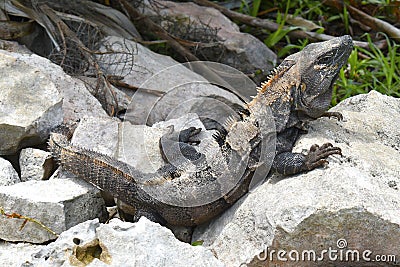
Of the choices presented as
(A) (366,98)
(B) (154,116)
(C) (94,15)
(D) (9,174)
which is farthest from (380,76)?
(D) (9,174)

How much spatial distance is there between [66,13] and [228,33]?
2.17 m

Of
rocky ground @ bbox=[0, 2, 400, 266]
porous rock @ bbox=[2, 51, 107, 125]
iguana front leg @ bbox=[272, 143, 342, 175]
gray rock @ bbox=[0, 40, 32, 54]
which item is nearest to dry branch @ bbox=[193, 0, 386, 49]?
rocky ground @ bbox=[0, 2, 400, 266]

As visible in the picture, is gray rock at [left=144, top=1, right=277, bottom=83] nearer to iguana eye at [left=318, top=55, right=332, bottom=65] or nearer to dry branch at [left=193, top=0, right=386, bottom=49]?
dry branch at [left=193, top=0, right=386, bottom=49]

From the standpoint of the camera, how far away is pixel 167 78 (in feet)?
23.9

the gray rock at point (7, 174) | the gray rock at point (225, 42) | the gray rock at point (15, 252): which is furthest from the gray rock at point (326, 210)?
the gray rock at point (225, 42)

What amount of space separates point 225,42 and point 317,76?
3.37 m

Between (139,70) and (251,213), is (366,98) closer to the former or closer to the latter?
(251,213)

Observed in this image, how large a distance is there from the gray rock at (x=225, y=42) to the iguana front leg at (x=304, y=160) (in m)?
3.48

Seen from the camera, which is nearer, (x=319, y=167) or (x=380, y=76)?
(x=319, y=167)

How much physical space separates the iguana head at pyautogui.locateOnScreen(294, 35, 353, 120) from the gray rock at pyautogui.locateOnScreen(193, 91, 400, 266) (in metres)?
0.23

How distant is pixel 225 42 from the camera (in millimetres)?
8258

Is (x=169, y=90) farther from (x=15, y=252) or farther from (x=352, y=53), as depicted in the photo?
(x=15, y=252)

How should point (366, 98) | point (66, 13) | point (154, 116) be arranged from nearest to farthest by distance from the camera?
point (366, 98)
point (154, 116)
point (66, 13)

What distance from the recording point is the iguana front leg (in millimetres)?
4574
